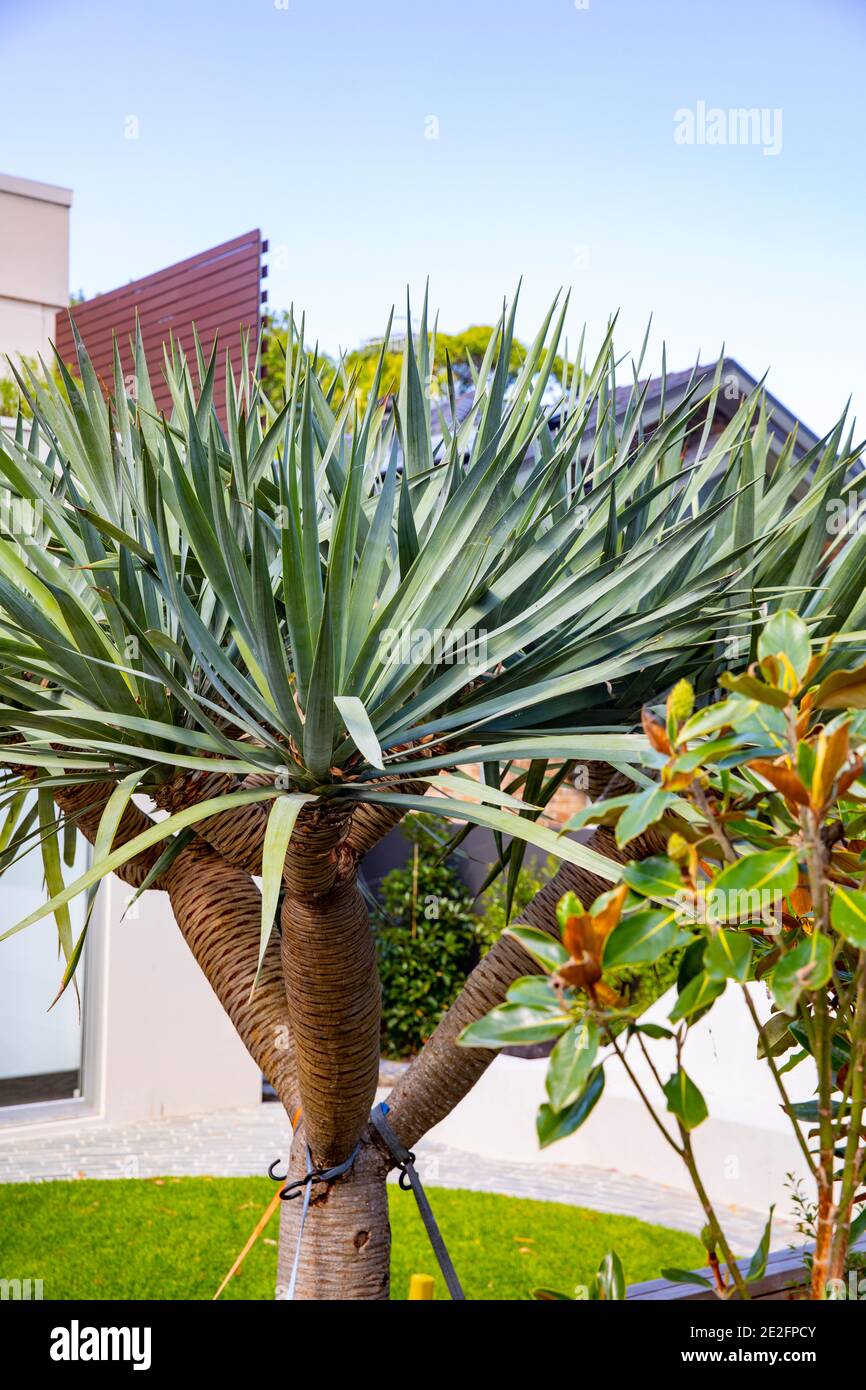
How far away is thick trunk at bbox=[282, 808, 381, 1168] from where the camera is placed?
1997mm

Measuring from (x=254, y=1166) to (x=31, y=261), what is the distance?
8.83m

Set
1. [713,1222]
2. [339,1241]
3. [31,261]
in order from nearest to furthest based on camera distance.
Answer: [713,1222]
[339,1241]
[31,261]

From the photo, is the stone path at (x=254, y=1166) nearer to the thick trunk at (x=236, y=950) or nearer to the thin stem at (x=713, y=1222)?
the thick trunk at (x=236, y=950)

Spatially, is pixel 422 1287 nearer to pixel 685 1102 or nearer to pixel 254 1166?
pixel 685 1102

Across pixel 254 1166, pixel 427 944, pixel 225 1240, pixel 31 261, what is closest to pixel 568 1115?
pixel 225 1240

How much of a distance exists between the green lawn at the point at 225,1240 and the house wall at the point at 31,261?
784cm

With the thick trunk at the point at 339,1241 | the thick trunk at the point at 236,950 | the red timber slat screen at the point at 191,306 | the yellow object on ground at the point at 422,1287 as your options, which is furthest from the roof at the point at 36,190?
the yellow object on ground at the point at 422,1287

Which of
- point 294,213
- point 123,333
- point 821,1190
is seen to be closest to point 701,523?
point 821,1190

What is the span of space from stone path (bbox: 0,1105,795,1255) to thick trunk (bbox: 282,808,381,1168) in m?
4.48

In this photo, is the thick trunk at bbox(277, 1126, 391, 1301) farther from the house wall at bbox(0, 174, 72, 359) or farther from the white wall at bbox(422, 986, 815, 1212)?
the house wall at bbox(0, 174, 72, 359)

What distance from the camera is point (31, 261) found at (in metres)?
11.9

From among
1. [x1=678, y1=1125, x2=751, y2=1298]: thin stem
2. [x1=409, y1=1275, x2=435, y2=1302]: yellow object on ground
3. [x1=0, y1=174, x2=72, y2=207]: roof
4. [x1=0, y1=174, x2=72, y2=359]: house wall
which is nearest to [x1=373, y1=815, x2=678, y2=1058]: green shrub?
[x1=0, y1=174, x2=72, y2=359]: house wall

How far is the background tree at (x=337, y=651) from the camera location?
1.83 m

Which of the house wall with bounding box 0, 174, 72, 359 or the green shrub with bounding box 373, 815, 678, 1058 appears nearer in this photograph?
the green shrub with bounding box 373, 815, 678, 1058
